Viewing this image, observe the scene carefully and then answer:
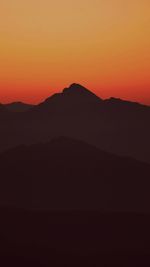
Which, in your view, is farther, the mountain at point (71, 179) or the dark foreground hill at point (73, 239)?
the mountain at point (71, 179)

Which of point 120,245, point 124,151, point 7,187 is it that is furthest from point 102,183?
point 124,151

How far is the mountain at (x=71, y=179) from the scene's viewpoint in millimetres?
98000

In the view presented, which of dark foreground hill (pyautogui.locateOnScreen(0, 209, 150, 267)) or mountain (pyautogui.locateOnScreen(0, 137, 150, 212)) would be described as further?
mountain (pyautogui.locateOnScreen(0, 137, 150, 212))

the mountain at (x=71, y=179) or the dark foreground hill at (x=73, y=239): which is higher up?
the mountain at (x=71, y=179)

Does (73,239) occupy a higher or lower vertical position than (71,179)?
lower

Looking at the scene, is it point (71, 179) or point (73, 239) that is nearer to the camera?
point (73, 239)

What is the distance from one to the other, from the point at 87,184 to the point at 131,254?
33.2m

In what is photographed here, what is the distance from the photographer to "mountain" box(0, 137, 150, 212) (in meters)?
98.0

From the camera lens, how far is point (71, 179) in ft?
349

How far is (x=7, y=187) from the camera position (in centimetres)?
10319

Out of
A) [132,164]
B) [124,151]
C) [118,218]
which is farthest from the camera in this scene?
[124,151]

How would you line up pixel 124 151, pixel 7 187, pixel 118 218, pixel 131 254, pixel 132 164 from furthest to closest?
pixel 124 151
pixel 132 164
pixel 7 187
pixel 118 218
pixel 131 254

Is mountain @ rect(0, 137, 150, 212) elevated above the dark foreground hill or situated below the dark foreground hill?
above

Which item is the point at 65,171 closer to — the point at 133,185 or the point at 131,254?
the point at 133,185
